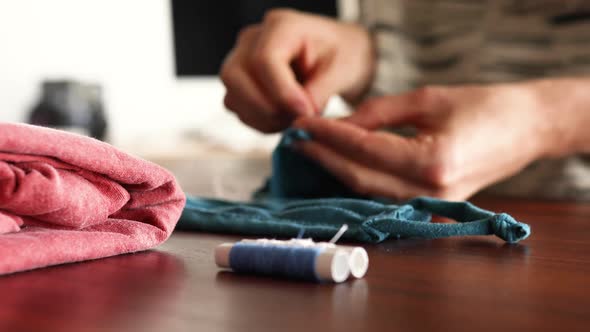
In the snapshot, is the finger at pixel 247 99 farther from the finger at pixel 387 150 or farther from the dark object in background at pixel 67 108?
the dark object in background at pixel 67 108

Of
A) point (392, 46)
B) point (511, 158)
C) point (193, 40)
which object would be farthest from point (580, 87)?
point (193, 40)

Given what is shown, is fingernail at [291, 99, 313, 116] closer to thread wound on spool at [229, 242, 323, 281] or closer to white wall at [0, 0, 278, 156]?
thread wound on spool at [229, 242, 323, 281]

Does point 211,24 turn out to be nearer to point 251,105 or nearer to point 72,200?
point 251,105

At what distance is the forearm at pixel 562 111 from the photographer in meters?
0.69

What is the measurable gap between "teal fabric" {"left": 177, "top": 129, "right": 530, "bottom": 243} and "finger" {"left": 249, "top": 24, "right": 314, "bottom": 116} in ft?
0.56

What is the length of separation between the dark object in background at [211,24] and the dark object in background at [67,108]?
1.46 ft

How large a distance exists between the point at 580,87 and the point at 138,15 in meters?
2.94

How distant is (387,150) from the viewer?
0.59 m

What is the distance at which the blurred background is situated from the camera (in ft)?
8.85

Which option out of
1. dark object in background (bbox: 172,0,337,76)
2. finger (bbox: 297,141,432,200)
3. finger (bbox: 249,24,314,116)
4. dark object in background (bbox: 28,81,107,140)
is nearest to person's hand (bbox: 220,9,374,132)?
finger (bbox: 249,24,314,116)

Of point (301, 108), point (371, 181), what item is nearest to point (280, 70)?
point (301, 108)

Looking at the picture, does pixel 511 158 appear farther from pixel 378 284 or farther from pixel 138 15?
pixel 138 15

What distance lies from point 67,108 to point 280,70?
2197mm

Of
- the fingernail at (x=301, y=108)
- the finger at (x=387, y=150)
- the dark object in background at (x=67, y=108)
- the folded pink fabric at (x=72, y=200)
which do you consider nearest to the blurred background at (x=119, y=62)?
the dark object in background at (x=67, y=108)
